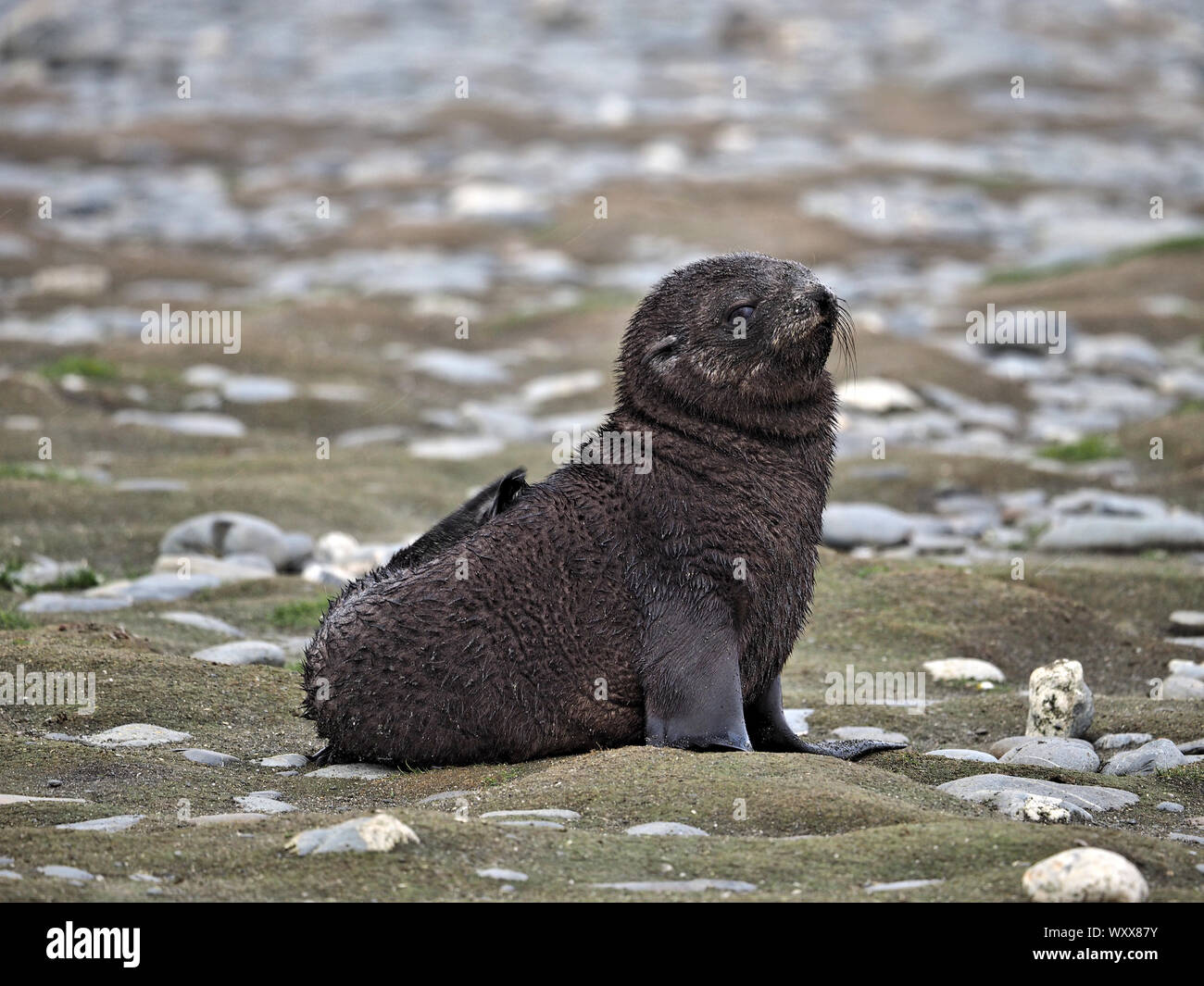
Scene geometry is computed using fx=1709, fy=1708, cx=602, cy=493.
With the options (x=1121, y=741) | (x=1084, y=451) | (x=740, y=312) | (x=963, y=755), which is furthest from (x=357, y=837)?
(x=1084, y=451)

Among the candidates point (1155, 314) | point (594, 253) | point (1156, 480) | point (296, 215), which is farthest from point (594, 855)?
point (296, 215)

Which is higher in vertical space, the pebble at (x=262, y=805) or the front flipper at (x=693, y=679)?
the front flipper at (x=693, y=679)

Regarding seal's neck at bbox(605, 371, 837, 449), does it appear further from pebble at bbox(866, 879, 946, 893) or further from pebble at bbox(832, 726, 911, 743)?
pebble at bbox(866, 879, 946, 893)

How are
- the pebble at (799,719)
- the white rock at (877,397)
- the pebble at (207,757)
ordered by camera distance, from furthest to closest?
the white rock at (877,397), the pebble at (799,719), the pebble at (207,757)

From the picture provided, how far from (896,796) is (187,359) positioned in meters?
15.9

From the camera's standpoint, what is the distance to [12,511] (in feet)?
44.9

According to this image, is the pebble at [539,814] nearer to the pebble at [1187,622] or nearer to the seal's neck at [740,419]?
the seal's neck at [740,419]

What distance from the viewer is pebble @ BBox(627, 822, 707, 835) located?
6180 mm

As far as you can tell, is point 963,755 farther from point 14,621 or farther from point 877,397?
point 877,397

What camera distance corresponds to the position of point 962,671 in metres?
10.3

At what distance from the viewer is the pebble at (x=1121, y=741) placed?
8375mm

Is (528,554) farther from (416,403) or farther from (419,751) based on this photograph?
(416,403)

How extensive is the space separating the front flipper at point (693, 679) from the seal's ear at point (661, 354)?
116cm

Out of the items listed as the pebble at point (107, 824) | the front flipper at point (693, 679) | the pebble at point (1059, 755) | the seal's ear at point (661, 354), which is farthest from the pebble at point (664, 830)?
the seal's ear at point (661, 354)
